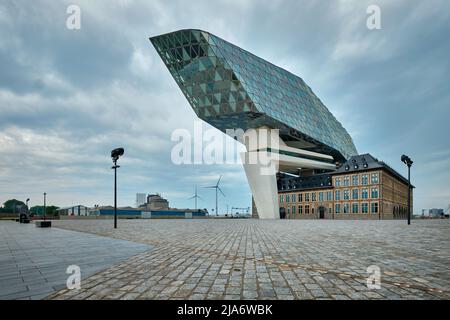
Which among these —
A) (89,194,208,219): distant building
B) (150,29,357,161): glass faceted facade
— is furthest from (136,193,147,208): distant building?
(150,29,357,161): glass faceted facade

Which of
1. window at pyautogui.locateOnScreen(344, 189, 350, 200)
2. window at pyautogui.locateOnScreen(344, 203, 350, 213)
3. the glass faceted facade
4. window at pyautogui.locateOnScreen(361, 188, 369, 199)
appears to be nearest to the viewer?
the glass faceted facade

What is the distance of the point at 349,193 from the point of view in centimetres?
7338

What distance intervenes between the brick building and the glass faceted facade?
1582 cm

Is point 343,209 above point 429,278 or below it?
below

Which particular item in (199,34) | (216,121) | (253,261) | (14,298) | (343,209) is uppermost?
(199,34)

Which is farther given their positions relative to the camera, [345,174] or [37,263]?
[345,174]

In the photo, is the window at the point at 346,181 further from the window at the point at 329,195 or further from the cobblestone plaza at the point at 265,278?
the cobblestone plaza at the point at 265,278

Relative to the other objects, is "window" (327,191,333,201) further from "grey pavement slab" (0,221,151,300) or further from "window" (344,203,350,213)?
"grey pavement slab" (0,221,151,300)

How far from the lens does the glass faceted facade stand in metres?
50.5

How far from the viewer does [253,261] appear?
8.23 meters

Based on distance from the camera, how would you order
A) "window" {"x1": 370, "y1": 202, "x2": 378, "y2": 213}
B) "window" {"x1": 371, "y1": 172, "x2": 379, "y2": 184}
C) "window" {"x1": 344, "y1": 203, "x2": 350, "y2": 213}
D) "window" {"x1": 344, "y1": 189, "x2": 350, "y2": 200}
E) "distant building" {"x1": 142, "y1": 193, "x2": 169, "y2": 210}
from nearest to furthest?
1. "window" {"x1": 370, "y1": 202, "x2": 378, "y2": 213}
2. "window" {"x1": 371, "y1": 172, "x2": 379, "y2": 184}
3. "window" {"x1": 344, "y1": 203, "x2": 350, "y2": 213}
4. "window" {"x1": 344, "y1": 189, "x2": 350, "y2": 200}
5. "distant building" {"x1": 142, "y1": 193, "x2": 169, "y2": 210}

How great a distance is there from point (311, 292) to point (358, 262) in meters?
3.83
